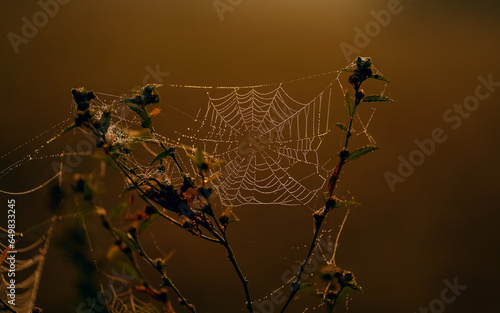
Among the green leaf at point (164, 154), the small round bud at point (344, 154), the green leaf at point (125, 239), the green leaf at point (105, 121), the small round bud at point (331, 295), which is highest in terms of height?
the green leaf at point (105, 121)

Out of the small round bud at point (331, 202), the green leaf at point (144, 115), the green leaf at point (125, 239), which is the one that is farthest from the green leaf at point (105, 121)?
the small round bud at point (331, 202)

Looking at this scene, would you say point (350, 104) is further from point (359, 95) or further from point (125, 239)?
point (125, 239)

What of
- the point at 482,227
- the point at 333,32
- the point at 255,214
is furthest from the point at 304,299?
the point at 333,32

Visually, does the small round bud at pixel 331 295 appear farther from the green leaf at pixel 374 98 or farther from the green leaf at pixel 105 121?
the green leaf at pixel 105 121

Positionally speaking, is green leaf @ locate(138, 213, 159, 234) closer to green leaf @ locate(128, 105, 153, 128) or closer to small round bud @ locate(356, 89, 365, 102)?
green leaf @ locate(128, 105, 153, 128)

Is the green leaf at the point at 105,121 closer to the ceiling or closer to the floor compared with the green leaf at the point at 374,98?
closer to the ceiling

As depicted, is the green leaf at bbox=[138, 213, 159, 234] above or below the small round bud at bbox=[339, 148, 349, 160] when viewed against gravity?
above

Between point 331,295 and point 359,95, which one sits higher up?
point 359,95

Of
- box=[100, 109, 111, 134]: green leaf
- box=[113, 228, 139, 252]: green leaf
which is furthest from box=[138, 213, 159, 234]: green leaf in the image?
box=[100, 109, 111, 134]: green leaf

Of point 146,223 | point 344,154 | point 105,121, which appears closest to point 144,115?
point 105,121

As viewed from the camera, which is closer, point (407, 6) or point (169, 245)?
point (169, 245)

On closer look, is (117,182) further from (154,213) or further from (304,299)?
(154,213)
